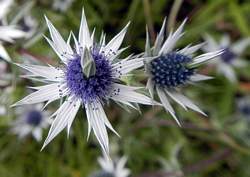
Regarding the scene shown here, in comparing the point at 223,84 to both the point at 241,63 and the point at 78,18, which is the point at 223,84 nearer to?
the point at 241,63

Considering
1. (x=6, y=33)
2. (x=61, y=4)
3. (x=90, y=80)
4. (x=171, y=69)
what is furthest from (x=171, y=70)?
(x=61, y=4)

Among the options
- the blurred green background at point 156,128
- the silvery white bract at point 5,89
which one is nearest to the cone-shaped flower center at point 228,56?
the blurred green background at point 156,128

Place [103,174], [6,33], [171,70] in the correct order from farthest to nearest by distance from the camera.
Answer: [103,174]
[6,33]
[171,70]

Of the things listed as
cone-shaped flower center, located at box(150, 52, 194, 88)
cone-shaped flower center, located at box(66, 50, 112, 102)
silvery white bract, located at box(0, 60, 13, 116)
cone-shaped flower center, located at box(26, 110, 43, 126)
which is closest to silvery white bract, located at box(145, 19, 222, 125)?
cone-shaped flower center, located at box(150, 52, 194, 88)

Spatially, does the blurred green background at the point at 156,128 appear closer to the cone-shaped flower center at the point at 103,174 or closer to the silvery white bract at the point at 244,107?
the silvery white bract at the point at 244,107

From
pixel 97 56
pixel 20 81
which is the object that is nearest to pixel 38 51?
pixel 20 81

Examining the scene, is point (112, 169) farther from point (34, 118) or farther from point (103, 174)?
point (34, 118)

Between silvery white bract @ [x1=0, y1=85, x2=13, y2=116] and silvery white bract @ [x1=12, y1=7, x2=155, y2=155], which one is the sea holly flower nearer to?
silvery white bract @ [x1=0, y1=85, x2=13, y2=116]
